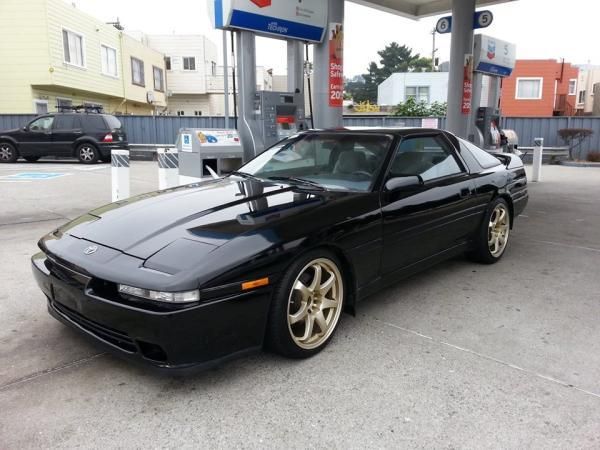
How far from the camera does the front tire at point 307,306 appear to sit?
8.96ft

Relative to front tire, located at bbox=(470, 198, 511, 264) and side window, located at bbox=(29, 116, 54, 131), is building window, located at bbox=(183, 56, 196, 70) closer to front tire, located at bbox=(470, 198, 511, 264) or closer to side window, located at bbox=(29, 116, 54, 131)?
side window, located at bbox=(29, 116, 54, 131)

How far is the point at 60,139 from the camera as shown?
15.6 metres

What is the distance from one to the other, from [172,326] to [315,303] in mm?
975

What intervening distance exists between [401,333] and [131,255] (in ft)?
6.07

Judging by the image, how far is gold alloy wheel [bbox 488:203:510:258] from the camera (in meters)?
4.86

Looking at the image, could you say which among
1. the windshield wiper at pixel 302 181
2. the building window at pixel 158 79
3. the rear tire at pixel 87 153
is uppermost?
the building window at pixel 158 79

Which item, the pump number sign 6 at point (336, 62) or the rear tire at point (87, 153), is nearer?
the pump number sign 6 at point (336, 62)

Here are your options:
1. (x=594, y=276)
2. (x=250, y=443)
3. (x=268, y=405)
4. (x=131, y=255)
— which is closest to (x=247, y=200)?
(x=131, y=255)

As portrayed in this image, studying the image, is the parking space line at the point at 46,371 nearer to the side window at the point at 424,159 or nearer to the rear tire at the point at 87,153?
the side window at the point at 424,159

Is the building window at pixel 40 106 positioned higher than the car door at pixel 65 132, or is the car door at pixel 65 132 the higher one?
the building window at pixel 40 106

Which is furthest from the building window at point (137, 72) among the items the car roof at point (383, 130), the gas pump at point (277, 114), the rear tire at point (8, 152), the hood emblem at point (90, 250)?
the hood emblem at point (90, 250)

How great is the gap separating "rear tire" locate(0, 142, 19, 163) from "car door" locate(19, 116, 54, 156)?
0.80ft

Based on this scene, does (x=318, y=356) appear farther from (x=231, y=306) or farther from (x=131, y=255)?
(x=131, y=255)

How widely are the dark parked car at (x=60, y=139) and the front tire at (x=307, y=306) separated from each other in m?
14.4
